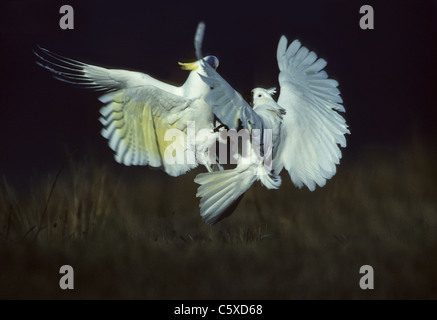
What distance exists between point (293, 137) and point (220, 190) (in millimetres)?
380

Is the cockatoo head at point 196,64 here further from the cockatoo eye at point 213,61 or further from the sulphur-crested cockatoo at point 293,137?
the sulphur-crested cockatoo at point 293,137

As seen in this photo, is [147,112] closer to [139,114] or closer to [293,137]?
[139,114]

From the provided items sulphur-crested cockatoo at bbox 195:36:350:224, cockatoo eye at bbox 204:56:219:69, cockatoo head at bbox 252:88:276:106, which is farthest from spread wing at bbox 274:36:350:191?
cockatoo eye at bbox 204:56:219:69

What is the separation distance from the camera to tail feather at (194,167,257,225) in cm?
249

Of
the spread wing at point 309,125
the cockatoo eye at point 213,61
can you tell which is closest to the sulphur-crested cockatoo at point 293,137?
the spread wing at point 309,125

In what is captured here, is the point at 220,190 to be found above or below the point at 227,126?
below

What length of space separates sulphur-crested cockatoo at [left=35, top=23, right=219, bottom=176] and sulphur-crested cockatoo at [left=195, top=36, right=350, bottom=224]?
0.72 ft

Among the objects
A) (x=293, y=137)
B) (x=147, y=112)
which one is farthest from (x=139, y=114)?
(x=293, y=137)

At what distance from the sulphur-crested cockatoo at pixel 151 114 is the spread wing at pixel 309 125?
32 cm

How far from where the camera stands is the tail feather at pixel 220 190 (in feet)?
8.18

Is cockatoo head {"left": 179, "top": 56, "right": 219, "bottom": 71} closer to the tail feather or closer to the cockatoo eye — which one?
the cockatoo eye

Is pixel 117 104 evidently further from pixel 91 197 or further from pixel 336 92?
pixel 336 92

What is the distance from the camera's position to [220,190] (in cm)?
250

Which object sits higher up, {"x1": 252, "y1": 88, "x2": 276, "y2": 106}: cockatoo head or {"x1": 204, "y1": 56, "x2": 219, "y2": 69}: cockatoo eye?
{"x1": 204, "y1": 56, "x2": 219, "y2": 69}: cockatoo eye
